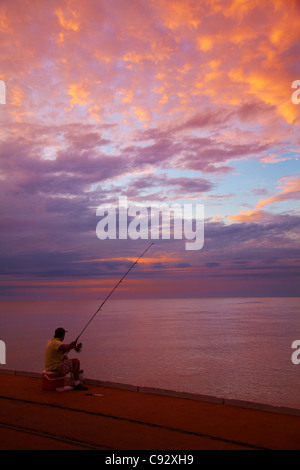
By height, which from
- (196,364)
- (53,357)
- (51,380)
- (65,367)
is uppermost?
(53,357)

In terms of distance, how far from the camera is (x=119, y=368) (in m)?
24.4

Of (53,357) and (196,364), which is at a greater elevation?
(53,357)

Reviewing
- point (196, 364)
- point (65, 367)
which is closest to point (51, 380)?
point (65, 367)

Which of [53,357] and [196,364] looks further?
[196,364]

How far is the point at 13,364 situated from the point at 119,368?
7.59 m

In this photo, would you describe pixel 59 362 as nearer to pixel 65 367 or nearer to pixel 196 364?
pixel 65 367

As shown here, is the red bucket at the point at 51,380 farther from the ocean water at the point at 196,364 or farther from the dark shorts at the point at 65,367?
the ocean water at the point at 196,364

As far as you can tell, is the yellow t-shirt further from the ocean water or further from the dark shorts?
the ocean water

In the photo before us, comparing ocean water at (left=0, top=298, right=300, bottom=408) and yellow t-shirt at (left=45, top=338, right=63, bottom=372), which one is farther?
ocean water at (left=0, top=298, right=300, bottom=408)

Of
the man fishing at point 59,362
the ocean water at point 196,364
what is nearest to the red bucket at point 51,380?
the man fishing at point 59,362

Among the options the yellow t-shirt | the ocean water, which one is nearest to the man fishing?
the yellow t-shirt

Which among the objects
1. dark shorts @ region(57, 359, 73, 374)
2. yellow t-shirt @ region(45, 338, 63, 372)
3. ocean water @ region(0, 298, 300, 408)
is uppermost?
yellow t-shirt @ region(45, 338, 63, 372)

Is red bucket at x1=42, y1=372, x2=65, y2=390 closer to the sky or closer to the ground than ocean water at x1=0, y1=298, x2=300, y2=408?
closer to the sky
